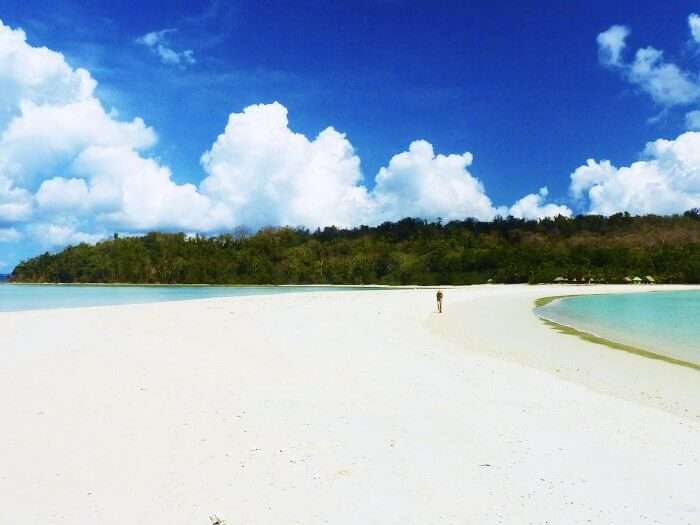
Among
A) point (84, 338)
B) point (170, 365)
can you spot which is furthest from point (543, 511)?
point (84, 338)

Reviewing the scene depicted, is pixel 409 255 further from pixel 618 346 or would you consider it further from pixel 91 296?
pixel 618 346

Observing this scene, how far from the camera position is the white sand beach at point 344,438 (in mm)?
4438

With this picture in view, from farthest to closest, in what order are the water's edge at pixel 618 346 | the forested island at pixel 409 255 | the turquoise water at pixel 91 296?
the forested island at pixel 409 255 → the turquoise water at pixel 91 296 → the water's edge at pixel 618 346

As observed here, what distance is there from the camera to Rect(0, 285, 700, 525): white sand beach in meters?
4.44

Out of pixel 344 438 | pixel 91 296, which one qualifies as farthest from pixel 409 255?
pixel 344 438

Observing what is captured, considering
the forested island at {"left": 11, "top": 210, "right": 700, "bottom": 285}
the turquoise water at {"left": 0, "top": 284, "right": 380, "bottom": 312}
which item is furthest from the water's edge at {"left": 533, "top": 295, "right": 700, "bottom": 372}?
the forested island at {"left": 11, "top": 210, "right": 700, "bottom": 285}

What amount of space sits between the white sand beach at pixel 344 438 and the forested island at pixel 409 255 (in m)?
84.9

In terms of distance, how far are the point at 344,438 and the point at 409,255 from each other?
114m

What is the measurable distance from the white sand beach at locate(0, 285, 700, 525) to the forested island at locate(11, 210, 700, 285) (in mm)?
84902

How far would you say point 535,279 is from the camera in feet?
291

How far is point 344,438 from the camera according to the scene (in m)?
6.10

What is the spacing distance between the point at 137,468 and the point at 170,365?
5.70 meters

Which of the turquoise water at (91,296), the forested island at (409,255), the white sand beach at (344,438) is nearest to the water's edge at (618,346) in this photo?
the white sand beach at (344,438)

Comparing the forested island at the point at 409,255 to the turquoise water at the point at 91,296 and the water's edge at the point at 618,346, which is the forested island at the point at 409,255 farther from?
the water's edge at the point at 618,346
